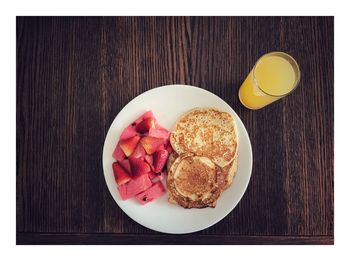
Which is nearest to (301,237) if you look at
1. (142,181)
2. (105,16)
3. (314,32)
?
(142,181)

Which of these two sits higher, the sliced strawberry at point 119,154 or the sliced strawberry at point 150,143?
the sliced strawberry at point 150,143

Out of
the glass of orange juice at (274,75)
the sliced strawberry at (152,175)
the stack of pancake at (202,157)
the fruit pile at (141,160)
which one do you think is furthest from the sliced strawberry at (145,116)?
the glass of orange juice at (274,75)

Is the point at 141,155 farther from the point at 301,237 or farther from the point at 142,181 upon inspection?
the point at 301,237

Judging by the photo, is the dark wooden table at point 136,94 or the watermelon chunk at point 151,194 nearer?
the watermelon chunk at point 151,194

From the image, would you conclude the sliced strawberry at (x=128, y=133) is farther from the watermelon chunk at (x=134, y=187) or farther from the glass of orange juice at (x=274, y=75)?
the glass of orange juice at (x=274, y=75)

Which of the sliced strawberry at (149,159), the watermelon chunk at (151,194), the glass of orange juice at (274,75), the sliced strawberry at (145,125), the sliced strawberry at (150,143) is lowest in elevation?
the watermelon chunk at (151,194)

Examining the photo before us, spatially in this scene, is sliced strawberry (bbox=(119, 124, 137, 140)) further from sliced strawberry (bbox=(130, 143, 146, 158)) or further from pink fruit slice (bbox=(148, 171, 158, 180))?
Result: pink fruit slice (bbox=(148, 171, 158, 180))

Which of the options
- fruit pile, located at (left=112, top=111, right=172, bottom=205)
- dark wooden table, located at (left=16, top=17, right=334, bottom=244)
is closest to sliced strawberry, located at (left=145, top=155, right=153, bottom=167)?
fruit pile, located at (left=112, top=111, right=172, bottom=205)
